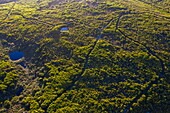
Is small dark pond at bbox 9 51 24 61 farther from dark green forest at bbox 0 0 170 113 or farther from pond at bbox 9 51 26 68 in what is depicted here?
dark green forest at bbox 0 0 170 113

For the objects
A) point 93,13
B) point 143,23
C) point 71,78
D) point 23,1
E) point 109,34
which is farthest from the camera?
point 23,1

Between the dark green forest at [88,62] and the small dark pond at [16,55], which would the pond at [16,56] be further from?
the dark green forest at [88,62]

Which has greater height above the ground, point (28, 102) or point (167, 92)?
point (167, 92)

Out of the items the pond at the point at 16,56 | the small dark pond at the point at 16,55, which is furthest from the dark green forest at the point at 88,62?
the small dark pond at the point at 16,55

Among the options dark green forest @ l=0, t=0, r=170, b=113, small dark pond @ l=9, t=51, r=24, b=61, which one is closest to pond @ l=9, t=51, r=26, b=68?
small dark pond @ l=9, t=51, r=24, b=61

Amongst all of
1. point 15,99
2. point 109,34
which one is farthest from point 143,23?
point 15,99

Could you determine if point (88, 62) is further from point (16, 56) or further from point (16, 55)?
point (16, 55)

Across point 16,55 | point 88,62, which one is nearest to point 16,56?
point 16,55

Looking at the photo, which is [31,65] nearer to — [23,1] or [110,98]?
[110,98]

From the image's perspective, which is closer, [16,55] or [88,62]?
[88,62]
